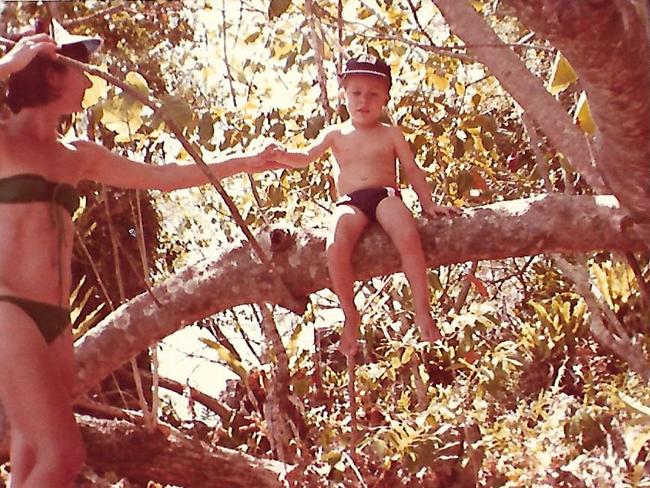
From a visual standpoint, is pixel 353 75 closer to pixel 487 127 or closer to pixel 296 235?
pixel 296 235

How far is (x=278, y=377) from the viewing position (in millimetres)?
1694

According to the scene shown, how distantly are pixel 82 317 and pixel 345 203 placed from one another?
72.9 inches

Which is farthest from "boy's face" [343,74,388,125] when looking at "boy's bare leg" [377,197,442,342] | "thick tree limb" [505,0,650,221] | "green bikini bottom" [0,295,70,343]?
"green bikini bottom" [0,295,70,343]

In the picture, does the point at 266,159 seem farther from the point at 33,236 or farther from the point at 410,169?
the point at 33,236

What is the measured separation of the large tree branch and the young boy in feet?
0.14

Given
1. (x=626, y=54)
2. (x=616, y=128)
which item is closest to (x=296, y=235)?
(x=616, y=128)

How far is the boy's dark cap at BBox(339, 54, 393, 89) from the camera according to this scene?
1.67 metres

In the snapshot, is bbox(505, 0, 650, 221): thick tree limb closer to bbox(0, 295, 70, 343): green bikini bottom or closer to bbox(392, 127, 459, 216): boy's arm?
bbox(392, 127, 459, 216): boy's arm

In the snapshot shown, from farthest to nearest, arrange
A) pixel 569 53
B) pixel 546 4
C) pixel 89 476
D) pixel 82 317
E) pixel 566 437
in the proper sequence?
pixel 82 317 < pixel 566 437 < pixel 89 476 < pixel 569 53 < pixel 546 4

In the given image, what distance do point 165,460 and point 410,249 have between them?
3.82ft

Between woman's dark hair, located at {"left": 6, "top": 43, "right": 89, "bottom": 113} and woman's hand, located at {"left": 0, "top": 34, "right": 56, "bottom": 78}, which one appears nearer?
woman's hand, located at {"left": 0, "top": 34, "right": 56, "bottom": 78}

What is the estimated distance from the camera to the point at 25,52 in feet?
3.66

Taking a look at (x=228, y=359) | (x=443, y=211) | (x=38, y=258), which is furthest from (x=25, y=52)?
(x=228, y=359)

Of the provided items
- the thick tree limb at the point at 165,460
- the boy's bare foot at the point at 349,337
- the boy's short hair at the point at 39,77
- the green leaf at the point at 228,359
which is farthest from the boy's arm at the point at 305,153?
the green leaf at the point at 228,359
